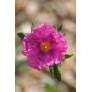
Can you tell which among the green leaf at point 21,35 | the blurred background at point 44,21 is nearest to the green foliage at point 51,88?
the blurred background at point 44,21

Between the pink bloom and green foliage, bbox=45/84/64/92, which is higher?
the pink bloom

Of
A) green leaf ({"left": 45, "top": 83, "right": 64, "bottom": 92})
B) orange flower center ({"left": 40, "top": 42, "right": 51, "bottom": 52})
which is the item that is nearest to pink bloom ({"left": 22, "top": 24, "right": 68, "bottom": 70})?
orange flower center ({"left": 40, "top": 42, "right": 51, "bottom": 52})

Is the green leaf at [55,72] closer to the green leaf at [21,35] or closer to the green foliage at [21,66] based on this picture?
the green foliage at [21,66]

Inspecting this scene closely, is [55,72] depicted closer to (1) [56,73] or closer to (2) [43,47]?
(1) [56,73]

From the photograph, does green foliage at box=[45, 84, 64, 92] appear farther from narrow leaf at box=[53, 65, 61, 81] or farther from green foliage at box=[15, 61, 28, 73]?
green foliage at box=[15, 61, 28, 73]

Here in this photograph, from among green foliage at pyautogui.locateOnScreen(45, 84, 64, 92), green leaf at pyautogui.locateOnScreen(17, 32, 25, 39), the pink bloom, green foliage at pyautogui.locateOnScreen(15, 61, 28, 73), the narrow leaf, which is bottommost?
green foliage at pyautogui.locateOnScreen(45, 84, 64, 92)
